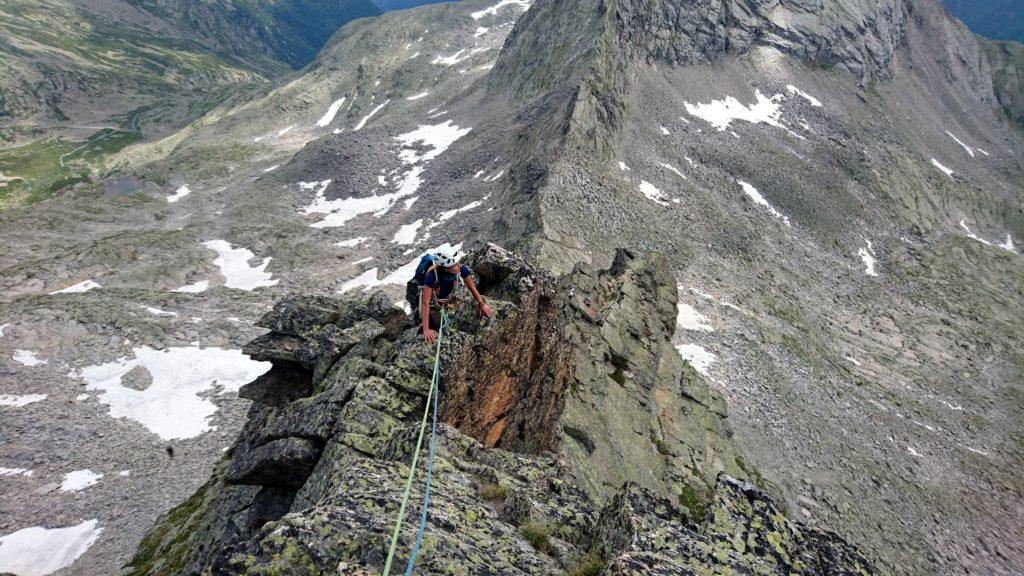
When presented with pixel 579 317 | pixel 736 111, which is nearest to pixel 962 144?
pixel 736 111

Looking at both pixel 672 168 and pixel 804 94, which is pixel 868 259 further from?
pixel 804 94

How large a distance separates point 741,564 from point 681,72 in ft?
328

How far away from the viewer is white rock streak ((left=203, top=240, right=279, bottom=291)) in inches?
2157

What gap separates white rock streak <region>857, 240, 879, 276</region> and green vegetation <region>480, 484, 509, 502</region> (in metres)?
76.4

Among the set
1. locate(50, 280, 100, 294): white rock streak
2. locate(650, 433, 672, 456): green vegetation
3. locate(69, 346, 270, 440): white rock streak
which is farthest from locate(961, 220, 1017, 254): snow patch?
A: locate(50, 280, 100, 294): white rock streak

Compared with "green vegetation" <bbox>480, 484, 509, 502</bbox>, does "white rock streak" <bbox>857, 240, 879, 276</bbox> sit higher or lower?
lower

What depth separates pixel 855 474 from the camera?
31.5 m

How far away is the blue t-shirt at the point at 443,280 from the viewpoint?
1078cm

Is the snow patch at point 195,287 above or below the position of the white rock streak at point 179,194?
below

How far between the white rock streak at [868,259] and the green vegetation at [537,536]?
76.6m

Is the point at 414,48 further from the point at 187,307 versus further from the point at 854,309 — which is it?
the point at 854,309

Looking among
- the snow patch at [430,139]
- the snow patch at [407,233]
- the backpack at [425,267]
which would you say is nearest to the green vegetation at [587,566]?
the backpack at [425,267]

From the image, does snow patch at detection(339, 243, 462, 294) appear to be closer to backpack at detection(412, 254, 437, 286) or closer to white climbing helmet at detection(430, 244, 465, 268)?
backpack at detection(412, 254, 437, 286)

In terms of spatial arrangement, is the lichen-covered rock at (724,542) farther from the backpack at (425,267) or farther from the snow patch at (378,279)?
the snow patch at (378,279)
